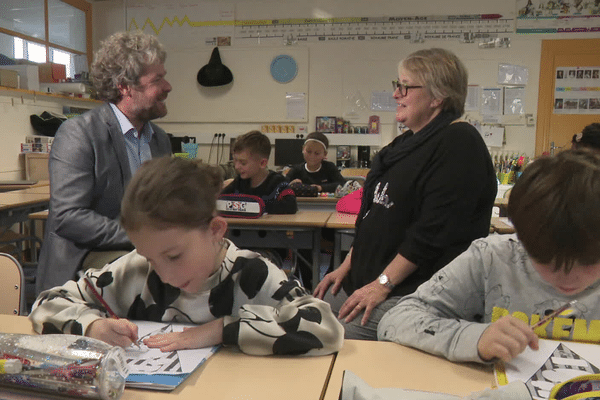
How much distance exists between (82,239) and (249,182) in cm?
154

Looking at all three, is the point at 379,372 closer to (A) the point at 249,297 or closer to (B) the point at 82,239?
(A) the point at 249,297

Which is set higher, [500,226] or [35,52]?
[35,52]

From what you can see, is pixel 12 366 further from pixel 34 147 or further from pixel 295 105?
pixel 295 105

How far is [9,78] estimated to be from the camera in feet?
14.8

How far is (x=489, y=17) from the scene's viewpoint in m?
5.68

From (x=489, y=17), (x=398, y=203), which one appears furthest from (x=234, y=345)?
(x=489, y=17)

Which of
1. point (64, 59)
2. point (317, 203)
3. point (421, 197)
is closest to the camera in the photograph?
point (421, 197)

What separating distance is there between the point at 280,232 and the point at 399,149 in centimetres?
138

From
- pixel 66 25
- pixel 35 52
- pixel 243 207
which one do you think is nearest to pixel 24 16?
pixel 35 52

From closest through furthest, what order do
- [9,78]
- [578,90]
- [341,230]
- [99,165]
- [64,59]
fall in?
[99,165] < [341,230] < [9,78] < [578,90] < [64,59]

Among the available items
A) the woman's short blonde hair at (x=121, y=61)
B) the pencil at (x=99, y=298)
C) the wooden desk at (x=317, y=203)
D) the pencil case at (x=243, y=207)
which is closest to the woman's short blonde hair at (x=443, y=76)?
the woman's short blonde hair at (x=121, y=61)

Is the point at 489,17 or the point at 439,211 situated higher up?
the point at 489,17

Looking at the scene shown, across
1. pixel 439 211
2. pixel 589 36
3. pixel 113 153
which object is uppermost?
pixel 589 36

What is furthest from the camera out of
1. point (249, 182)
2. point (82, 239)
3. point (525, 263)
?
point (249, 182)
